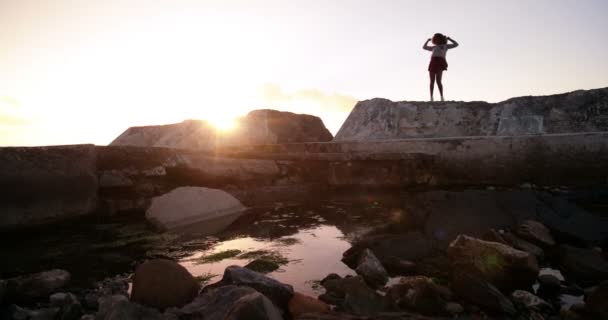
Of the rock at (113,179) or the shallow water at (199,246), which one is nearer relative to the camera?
the shallow water at (199,246)

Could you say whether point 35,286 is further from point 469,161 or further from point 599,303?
point 469,161

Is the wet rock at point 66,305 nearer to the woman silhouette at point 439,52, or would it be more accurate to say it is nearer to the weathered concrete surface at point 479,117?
the weathered concrete surface at point 479,117

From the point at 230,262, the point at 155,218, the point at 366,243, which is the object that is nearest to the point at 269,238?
the point at 230,262

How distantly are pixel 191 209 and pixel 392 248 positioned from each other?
6.87 ft

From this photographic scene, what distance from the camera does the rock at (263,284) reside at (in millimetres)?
1602

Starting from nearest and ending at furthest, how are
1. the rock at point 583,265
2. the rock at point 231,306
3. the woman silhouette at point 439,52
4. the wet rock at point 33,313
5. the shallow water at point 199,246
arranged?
the rock at point 231,306, the wet rock at point 33,313, the rock at point 583,265, the shallow water at point 199,246, the woman silhouette at point 439,52

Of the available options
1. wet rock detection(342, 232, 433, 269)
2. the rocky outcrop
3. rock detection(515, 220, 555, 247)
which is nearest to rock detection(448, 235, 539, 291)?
wet rock detection(342, 232, 433, 269)

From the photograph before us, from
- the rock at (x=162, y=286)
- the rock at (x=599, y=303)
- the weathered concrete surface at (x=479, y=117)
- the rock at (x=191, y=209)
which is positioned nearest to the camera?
the rock at (x=599, y=303)

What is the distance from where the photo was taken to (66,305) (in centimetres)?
156

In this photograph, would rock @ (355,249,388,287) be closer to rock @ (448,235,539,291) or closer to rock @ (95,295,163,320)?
rock @ (448,235,539,291)

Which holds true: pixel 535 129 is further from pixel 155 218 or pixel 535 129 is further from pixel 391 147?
pixel 155 218

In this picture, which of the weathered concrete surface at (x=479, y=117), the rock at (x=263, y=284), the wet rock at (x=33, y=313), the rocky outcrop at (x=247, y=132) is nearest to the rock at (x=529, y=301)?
the rock at (x=263, y=284)

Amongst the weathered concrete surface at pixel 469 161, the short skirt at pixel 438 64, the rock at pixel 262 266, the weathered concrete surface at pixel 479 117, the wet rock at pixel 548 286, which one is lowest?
the wet rock at pixel 548 286

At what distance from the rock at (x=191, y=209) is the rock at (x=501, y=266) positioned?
2.07m
